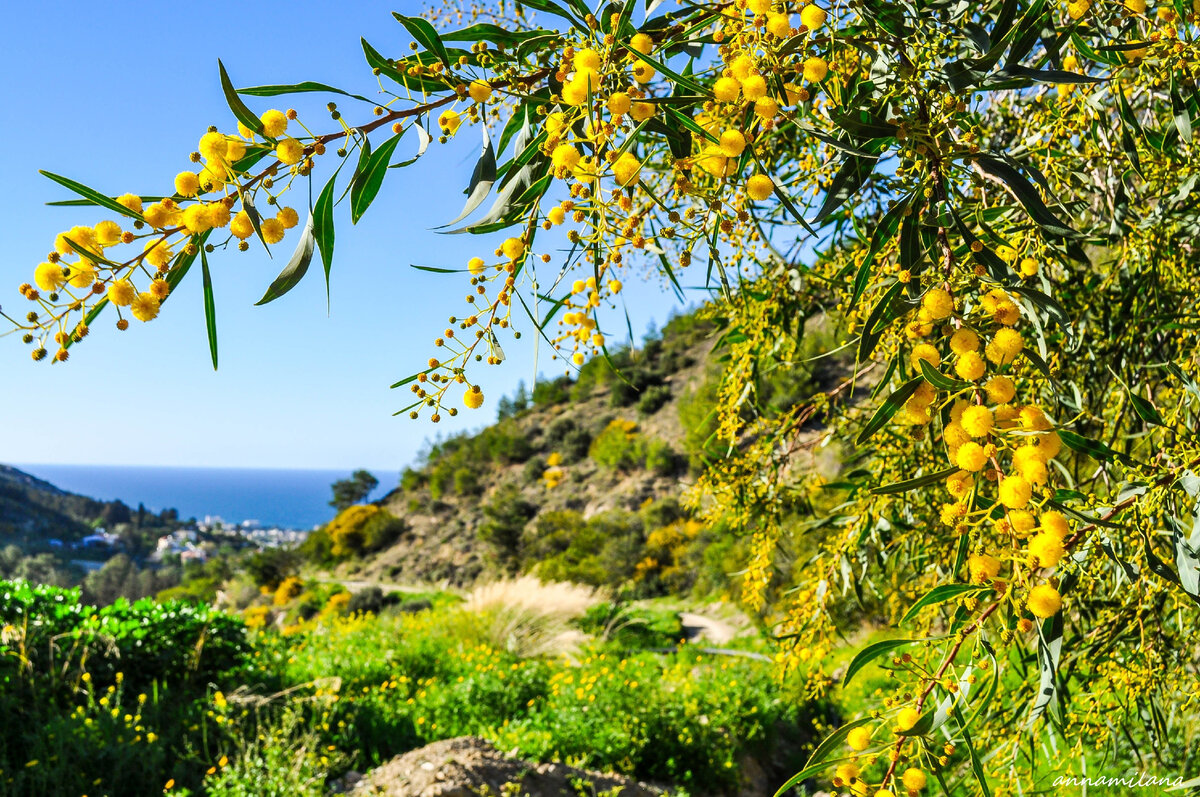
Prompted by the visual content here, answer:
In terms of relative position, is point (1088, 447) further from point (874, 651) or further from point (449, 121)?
point (449, 121)

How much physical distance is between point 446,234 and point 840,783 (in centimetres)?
72

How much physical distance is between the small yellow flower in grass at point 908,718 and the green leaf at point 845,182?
0.53 meters

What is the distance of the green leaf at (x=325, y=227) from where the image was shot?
644 mm

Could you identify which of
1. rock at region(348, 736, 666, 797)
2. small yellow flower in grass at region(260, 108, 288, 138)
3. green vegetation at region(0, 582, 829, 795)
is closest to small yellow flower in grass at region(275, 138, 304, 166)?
small yellow flower in grass at region(260, 108, 288, 138)

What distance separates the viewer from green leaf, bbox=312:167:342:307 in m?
0.64

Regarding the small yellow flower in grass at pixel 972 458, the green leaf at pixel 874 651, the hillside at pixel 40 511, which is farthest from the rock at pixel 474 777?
the hillside at pixel 40 511

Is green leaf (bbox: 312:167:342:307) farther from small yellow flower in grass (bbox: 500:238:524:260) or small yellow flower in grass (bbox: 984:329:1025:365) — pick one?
small yellow flower in grass (bbox: 984:329:1025:365)

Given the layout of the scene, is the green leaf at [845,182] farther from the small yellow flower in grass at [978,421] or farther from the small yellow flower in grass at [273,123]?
the small yellow flower in grass at [273,123]

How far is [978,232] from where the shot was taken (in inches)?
44.0

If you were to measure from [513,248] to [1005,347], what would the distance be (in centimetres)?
50

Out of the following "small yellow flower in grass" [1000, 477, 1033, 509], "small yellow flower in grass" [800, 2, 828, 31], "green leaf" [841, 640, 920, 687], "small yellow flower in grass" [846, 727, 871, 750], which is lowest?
"small yellow flower in grass" [846, 727, 871, 750]

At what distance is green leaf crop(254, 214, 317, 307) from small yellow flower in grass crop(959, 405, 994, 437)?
65 centimetres

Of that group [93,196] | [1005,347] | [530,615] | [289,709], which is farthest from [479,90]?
[530,615]

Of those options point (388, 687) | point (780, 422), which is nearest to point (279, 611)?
point (388, 687)
